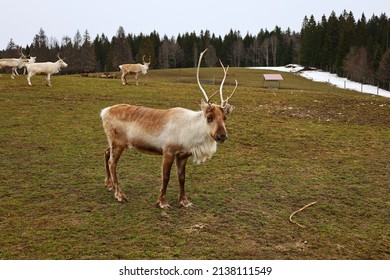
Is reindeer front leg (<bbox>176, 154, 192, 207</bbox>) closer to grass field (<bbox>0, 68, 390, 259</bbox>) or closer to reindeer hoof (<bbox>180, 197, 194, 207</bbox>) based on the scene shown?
reindeer hoof (<bbox>180, 197, 194, 207</bbox>)

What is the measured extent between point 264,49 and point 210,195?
362 feet

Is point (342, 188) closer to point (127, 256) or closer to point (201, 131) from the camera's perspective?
point (201, 131)

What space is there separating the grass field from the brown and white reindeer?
768mm

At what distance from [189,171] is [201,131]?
3.03 m

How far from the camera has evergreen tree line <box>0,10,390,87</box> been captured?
7438 cm

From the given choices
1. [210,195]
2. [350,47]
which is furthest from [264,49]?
[210,195]

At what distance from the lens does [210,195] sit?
8.22 meters

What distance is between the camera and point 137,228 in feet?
20.9

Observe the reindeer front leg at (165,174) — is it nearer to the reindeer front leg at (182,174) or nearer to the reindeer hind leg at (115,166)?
the reindeer front leg at (182,174)

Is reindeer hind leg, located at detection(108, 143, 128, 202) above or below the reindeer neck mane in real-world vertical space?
below

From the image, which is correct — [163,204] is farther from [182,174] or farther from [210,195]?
[210,195]

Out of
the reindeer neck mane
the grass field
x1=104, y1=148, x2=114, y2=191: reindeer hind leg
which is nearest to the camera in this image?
the grass field

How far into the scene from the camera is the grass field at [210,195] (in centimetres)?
583

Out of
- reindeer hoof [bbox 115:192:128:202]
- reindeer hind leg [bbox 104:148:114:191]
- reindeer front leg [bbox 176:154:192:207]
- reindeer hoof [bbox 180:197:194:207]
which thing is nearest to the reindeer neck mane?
reindeer front leg [bbox 176:154:192:207]
